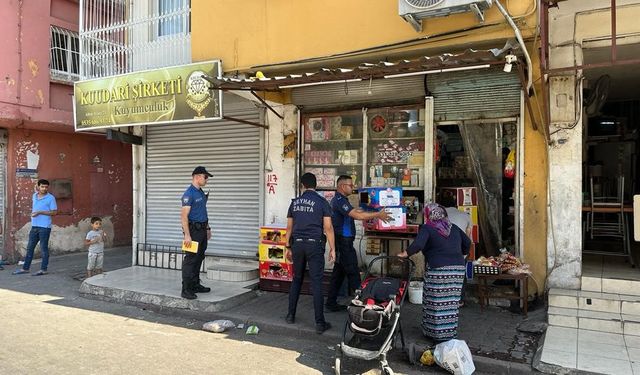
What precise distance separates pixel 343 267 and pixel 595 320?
10.2 feet

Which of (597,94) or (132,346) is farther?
(597,94)

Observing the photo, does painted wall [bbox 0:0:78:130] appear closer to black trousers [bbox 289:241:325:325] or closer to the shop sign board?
the shop sign board

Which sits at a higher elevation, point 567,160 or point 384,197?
point 567,160

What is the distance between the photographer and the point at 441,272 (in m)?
5.09

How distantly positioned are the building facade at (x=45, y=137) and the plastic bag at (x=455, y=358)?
35.2ft

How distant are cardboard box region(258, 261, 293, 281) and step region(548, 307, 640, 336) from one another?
3.78 meters

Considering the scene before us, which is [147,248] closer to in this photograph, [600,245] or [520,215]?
[520,215]

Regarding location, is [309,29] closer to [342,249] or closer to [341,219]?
[341,219]

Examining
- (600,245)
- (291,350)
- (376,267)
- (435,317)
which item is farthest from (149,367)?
(600,245)

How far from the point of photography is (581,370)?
14.4ft

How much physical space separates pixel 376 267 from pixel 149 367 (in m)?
4.00

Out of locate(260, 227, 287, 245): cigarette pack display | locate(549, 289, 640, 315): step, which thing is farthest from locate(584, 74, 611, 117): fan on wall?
locate(260, 227, 287, 245): cigarette pack display

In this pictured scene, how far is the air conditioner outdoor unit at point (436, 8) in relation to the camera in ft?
18.1

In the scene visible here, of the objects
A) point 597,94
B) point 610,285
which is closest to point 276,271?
point 610,285
